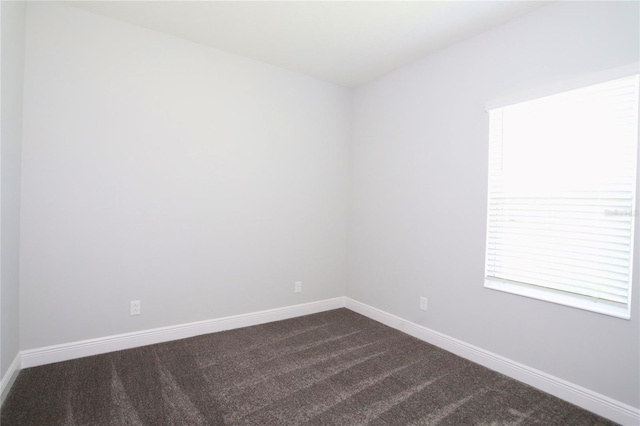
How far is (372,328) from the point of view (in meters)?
3.33

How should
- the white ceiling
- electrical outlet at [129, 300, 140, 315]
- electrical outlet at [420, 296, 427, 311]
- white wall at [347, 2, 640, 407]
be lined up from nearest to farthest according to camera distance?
white wall at [347, 2, 640, 407], the white ceiling, electrical outlet at [129, 300, 140, 315], electrical outlet at [420, 296, 427, 311]

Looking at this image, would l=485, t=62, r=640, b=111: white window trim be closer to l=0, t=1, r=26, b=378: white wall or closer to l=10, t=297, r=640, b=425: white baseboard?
l=10, t=297, r=640, b=425: white baseboard

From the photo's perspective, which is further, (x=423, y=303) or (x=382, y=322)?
Result: (x=382, y=322)

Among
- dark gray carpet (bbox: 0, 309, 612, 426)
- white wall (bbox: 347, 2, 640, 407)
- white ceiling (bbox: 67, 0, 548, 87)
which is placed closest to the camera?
dark gray carpet (bbox: 0, 309, 612, 426)

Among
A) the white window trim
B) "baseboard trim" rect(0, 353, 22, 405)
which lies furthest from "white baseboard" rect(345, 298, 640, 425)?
"baseboard trim" rect(0, 353, 22, 405)

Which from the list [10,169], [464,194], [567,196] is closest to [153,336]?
[10,169]

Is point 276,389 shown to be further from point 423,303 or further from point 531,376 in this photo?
point 531,376

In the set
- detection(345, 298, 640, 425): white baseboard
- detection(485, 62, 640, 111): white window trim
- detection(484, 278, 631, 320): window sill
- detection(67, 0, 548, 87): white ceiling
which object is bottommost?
detection(345, 298, 640, 425): white baseboard

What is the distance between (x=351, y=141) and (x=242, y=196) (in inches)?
64.4

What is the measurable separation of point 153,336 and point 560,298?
10.7 feet

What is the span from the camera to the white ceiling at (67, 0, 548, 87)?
7.70ft

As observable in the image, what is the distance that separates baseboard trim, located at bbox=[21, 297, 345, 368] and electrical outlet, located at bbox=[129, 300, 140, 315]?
173 mm

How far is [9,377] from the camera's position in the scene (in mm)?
2064

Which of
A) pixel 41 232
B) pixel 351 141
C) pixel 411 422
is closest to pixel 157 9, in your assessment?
pixel 41 232
